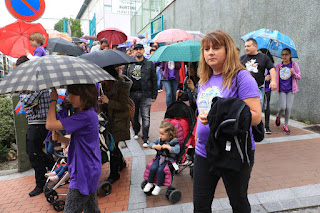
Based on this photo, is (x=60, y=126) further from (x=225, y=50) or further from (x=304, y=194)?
(x=304, y=194)

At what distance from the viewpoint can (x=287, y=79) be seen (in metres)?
6.17

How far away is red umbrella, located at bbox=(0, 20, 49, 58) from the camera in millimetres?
5043

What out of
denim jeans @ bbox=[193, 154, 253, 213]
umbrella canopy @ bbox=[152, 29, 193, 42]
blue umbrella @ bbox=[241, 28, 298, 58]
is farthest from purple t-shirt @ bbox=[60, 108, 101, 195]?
blue umbrella @ bbox=[241, 28, 298, 58]

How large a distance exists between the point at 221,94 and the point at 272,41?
480 centimetres

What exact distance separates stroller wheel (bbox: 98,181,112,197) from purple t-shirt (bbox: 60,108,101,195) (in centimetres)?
129

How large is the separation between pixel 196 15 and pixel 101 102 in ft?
34.9

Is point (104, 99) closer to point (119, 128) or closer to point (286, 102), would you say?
point (119, 128)

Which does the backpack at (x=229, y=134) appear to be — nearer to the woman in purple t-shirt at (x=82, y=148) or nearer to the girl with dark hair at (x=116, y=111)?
the woman in purple t-shirt at (x=82, y=148)

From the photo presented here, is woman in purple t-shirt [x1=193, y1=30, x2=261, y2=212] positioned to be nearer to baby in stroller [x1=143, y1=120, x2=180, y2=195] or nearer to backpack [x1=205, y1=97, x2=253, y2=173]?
backpack [x1=205, y1=97, x2=253, y2=173]

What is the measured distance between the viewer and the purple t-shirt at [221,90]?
199 centimetres

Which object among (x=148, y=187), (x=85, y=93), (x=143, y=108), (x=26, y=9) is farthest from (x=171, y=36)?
(x=85, y=93)

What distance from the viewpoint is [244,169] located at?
2.06m

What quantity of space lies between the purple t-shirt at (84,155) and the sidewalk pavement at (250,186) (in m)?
1.17

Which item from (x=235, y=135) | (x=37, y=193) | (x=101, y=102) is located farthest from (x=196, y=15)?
(x=235, y=135)
